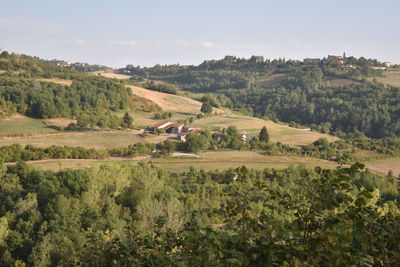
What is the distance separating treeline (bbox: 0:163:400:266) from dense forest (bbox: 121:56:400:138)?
56.3 m

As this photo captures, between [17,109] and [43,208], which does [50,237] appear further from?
[17,109]

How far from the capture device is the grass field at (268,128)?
6900 cm

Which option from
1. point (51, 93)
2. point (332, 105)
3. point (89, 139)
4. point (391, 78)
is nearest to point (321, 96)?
point (332, 105)

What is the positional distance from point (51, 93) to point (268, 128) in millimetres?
43895

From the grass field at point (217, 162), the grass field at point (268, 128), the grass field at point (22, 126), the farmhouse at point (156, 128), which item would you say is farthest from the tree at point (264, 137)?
the grass field at point (22, 126)

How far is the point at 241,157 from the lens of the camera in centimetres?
5303

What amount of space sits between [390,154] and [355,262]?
62229 mm

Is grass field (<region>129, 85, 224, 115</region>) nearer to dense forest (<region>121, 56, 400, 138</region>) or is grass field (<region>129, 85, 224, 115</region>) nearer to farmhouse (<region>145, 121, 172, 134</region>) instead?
dense forest (<region>121, 56, 400, 138</region>)

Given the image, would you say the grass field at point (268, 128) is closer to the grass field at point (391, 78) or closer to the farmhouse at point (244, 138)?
the farmhouse at point (244, 138)

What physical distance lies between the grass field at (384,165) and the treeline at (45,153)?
115ft

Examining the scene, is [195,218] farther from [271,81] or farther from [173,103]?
[271,81]

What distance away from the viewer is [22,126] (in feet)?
211

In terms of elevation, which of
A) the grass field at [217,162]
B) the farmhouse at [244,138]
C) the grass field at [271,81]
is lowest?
the grass field at [217,162]

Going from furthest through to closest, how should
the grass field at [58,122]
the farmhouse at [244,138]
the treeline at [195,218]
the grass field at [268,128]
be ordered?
the grass field at [268,128] → the grass field at [58,122] → the farmhouse at [244,138] → the treeline at [195,218]
